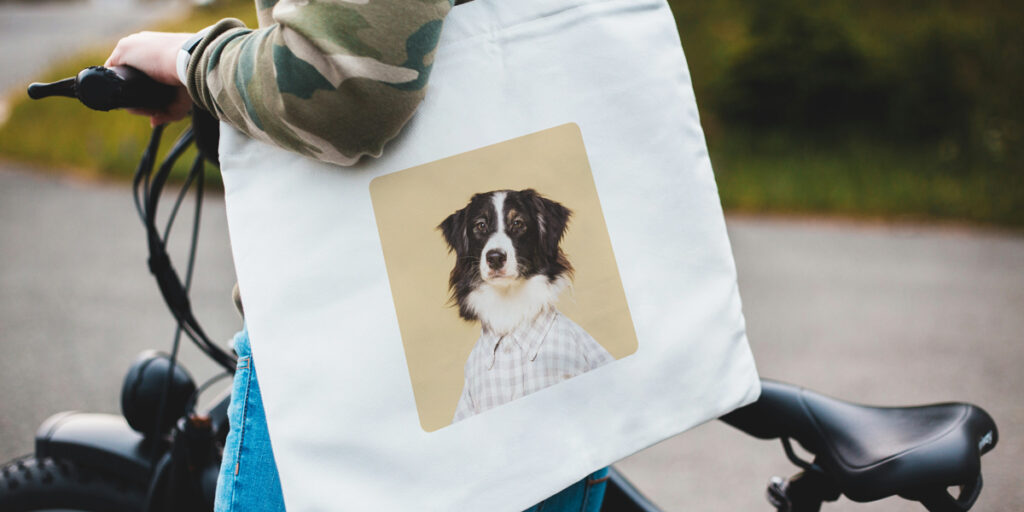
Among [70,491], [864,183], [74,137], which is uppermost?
[74,137]

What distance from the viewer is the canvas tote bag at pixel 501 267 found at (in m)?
0.83

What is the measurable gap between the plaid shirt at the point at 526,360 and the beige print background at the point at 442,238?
14 millimetres

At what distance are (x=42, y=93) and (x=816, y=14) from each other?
20.6 feet

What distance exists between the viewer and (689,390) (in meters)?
0.95

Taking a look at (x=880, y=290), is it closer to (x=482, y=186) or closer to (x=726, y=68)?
(x=726, y=68)

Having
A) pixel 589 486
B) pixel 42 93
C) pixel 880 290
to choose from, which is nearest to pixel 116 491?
pixel 42 93

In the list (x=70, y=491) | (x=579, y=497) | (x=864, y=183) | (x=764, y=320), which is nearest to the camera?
(x=579, y=497)

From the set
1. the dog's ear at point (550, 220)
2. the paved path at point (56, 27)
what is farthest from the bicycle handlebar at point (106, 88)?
the paved path at point (56, 27)

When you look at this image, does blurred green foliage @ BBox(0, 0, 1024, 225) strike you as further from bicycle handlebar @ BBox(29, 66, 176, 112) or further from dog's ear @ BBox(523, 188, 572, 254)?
bicycle handlebar @ BBox(29, 66, 176, 112)

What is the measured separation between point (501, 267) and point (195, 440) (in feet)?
2.53

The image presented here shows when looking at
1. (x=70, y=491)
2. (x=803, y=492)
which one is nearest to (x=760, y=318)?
(x=803, y=492)

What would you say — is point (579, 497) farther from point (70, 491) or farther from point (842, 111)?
point (842, 111)

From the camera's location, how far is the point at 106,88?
917 millimetres

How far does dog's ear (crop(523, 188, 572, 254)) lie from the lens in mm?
900
